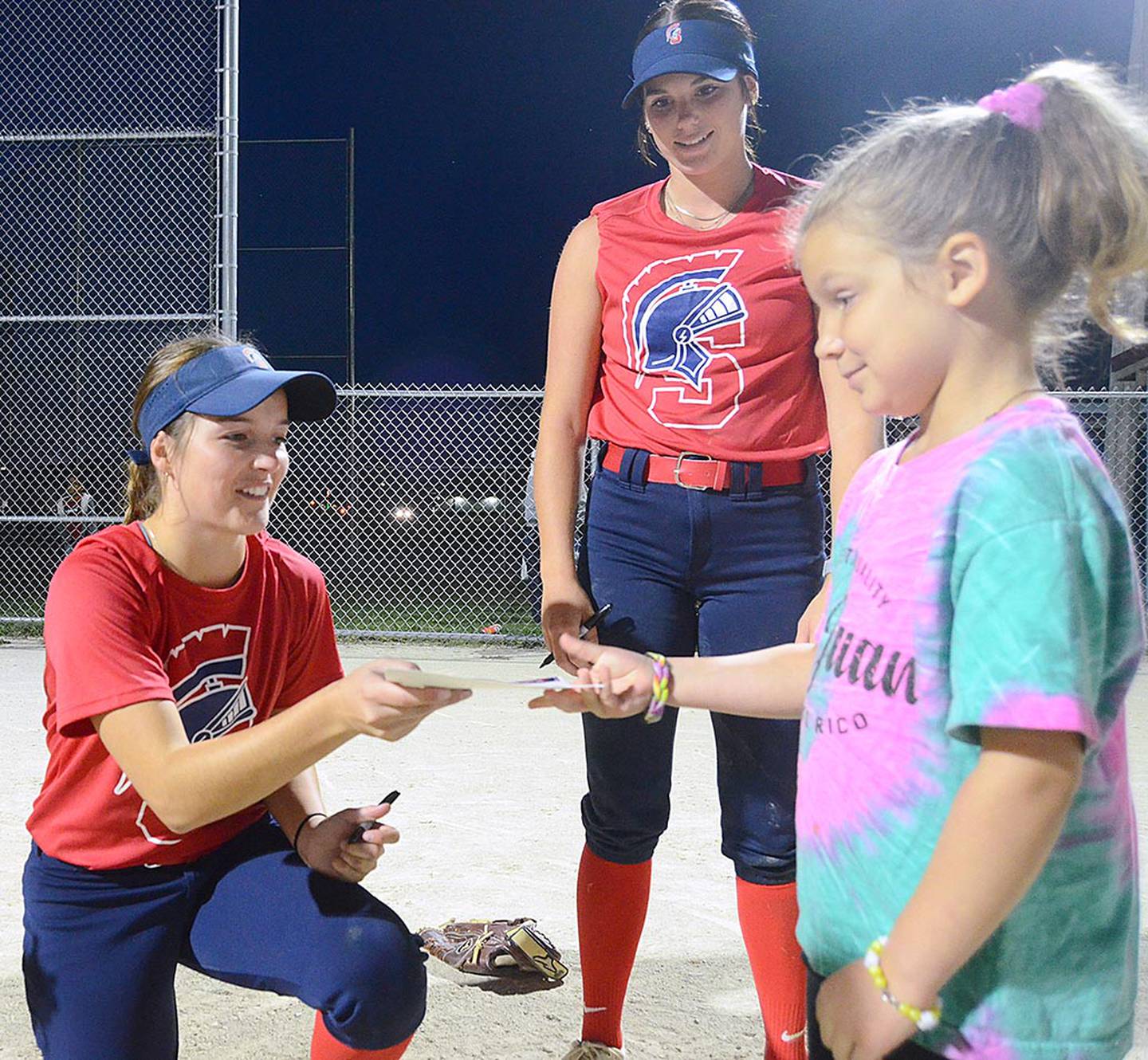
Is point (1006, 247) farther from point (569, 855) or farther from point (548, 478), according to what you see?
point (569, 855)

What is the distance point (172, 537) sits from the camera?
2.17 m

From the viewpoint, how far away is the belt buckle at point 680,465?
2.34 meters

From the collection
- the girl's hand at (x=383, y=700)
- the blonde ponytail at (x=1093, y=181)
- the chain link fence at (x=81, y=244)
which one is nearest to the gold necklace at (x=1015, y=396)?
the blonde ponytail at (x=1093, y=181)

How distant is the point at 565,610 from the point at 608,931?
0.65 metres

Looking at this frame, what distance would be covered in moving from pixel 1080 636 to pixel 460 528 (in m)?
10.7

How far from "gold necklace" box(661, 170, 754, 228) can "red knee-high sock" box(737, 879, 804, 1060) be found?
4.04ft

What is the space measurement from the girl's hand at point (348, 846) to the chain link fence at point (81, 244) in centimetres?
727

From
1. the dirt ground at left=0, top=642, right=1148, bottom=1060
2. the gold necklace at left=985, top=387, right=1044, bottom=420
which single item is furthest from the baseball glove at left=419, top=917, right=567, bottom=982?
the gold necklace at left=985, top=387, right=1044, bottom=420

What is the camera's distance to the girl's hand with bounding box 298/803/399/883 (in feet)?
6.76

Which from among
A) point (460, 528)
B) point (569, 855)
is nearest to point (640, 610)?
point (569, 855)

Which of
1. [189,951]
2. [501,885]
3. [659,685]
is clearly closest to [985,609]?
[659,685]

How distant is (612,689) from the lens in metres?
1.60

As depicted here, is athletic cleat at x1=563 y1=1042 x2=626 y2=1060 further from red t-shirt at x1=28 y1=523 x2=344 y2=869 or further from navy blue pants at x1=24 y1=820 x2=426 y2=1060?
red t-shirt at x1=28 y1=523 x2=344 y2=869

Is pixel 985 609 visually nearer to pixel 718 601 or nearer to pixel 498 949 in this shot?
pixel 718 601
